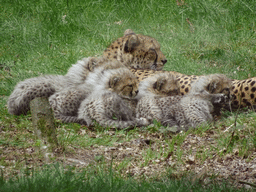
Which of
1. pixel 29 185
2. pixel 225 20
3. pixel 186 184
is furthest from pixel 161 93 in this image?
pixel 225 20

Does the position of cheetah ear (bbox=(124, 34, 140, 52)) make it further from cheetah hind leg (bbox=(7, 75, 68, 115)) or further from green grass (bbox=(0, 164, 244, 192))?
green grass (bbox=(0, 164, 244, 192))

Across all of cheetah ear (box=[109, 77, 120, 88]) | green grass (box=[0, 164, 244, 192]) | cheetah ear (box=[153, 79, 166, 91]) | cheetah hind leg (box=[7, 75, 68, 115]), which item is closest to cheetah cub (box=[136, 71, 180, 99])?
cheetah ear (box=[153, 79, 166, 91])

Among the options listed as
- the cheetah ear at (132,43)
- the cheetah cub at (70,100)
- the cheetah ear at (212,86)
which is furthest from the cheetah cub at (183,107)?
the cheetah ear at (132,43)

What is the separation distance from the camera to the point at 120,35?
8.28m

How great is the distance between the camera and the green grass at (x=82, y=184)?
2336 mm

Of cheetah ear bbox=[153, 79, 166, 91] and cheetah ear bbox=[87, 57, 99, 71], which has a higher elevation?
cheetah ear bbox=[87, 57, 99, 71]

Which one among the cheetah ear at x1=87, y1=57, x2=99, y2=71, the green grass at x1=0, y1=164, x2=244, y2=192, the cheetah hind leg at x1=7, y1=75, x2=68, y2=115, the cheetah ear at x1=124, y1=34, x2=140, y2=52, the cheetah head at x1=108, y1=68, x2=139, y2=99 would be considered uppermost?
the cheetah ear at x1=124, y1=34, x2=140, y2=52

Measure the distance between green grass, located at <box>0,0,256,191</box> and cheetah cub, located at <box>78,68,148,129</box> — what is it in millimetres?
130

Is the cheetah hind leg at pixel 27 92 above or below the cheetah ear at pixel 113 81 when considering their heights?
below

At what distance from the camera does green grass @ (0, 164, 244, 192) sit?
234 centimetres

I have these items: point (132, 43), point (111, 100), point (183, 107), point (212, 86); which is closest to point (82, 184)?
point (111, 100)

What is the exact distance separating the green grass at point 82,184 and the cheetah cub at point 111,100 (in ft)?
4.87

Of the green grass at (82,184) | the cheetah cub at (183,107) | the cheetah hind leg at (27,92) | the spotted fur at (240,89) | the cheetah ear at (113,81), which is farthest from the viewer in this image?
the spotted fur at (240,89)

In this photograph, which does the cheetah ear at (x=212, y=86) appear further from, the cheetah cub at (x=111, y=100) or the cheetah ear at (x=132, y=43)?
the cheetah ear at (x=132, y=43)
